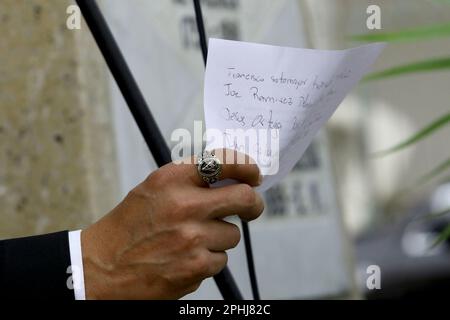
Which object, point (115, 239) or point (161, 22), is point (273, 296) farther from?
point (115, 239)

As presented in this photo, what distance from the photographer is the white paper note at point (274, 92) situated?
1.21m

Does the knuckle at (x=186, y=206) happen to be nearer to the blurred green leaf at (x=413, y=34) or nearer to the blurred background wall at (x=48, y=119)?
the blurred green leaf at (x=413, y=34)

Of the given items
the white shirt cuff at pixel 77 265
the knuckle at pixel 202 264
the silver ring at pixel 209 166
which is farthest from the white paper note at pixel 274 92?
the white shirt cuff at pixel 77 265

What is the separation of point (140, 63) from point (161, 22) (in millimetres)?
143

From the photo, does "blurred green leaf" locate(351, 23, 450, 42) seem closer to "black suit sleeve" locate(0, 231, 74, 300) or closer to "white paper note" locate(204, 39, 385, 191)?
"white paper note" locate(204, 39, 385, 191)

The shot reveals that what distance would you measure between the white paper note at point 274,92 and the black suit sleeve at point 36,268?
27 centimetres

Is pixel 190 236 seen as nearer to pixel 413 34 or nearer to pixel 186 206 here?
pixel 186 206

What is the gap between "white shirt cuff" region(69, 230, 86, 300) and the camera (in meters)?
1.29

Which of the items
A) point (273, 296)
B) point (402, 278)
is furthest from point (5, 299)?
point (402, 278)

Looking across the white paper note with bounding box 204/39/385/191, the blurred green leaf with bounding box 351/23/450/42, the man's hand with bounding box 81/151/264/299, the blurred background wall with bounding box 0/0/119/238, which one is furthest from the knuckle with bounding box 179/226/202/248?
the blurred background wall with bounding box 0/0/119/238

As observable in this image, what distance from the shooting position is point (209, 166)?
122cm

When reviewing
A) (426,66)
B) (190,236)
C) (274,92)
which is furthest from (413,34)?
(190,236)
